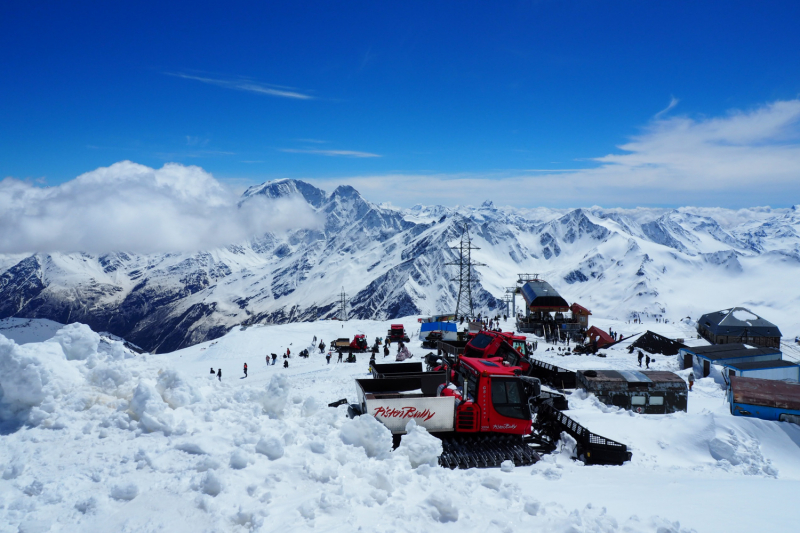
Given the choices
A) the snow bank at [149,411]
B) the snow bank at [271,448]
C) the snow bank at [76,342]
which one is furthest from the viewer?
the snow bank at [76,342]

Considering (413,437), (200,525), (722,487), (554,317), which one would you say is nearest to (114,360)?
(200,525)

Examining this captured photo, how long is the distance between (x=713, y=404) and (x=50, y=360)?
20.4m

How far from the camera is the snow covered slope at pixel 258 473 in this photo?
5.55 metres

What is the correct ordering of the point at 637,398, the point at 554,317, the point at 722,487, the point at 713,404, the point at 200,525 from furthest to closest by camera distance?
the point at 554,317, the point at 713,404, the point at 637,398, the point at 722,487, the point at 200,525

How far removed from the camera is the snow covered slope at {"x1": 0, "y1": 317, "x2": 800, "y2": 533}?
5555 mm

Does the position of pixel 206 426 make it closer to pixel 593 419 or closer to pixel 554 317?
pixel 593 419

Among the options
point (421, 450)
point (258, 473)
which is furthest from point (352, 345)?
point (258, 473)

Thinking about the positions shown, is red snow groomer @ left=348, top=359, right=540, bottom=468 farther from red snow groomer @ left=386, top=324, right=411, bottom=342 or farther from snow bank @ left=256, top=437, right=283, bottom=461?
red snow groomer @ left=386, top=324, right=411, bottom=342

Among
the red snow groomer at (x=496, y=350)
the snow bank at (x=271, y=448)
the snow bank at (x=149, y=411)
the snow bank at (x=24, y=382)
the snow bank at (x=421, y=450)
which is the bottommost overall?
the red snow groomer at (x=496, y=350)

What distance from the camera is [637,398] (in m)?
15.6

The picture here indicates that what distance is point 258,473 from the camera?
6.48 m

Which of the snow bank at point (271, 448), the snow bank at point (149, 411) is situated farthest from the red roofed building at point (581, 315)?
the snow bank at point (149, 411)

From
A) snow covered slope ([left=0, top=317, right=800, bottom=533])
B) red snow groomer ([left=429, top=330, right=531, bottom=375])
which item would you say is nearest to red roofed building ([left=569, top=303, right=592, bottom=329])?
red snow groomer ([left=429, top=330, right=531, bottom=375])

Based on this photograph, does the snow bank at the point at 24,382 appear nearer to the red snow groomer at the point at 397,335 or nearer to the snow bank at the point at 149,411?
the snow bank at the point at 149,411
